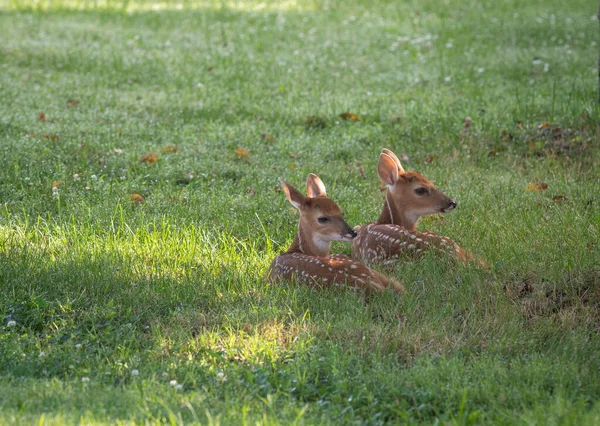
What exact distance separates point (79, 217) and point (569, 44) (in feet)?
29.3

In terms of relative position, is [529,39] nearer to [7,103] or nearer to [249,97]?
[249,97]

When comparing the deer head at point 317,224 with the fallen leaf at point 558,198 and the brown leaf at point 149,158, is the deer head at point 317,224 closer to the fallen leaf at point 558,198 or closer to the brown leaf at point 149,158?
the fallen leaf at point 558,198

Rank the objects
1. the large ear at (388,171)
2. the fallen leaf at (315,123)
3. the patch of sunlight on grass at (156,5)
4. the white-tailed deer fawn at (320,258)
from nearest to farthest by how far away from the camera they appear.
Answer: the white-tailed deer fawn at (320,258) → the large ear at (388,171) → the fallen leaf at (315,123) → the patch of sunlight on grass at (156,5)

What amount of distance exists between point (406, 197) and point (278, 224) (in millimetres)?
1011

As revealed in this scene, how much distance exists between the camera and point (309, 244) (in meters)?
6.44

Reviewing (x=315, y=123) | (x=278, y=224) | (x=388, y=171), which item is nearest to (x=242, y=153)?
(x=315, y=123)

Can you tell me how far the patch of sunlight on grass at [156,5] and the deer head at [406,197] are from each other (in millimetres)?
9921

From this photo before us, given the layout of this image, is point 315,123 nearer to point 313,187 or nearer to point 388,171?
point 388,171

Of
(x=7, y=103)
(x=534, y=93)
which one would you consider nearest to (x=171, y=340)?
(x=7, y=103)

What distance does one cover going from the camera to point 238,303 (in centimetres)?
570

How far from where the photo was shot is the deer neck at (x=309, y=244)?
6.43m

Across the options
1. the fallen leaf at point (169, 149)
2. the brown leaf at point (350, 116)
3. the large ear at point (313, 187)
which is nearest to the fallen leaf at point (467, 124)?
the brown leaf at point (350, 116)

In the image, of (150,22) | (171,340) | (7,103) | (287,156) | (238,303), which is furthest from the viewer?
(150,22)

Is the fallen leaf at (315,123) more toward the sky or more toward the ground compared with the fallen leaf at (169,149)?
more toward the sky
